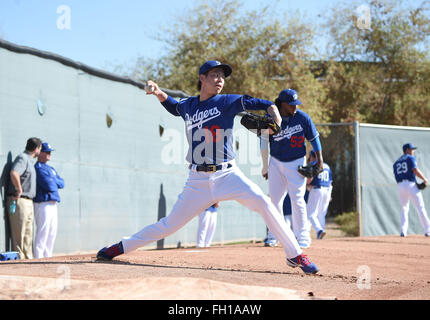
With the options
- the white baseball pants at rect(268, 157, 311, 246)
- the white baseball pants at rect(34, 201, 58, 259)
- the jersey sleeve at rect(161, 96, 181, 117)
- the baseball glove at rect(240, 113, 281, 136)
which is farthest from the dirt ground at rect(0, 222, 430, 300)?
the white baseball pants at rect(34, 201, 58, 259)

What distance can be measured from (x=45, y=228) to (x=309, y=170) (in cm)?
419

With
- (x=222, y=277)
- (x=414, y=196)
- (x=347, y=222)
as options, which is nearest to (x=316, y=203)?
(x=414, y=196)

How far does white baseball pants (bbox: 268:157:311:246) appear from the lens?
351 inches

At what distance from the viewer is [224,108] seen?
591cm

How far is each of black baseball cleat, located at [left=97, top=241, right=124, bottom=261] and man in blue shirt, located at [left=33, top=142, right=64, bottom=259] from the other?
3.18 metres

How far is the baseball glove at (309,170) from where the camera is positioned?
28.7ft

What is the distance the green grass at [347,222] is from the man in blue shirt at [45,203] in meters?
10.1

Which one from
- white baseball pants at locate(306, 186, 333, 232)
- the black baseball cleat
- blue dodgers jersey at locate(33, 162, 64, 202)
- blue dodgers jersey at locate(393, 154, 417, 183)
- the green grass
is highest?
blue dodgers jersey at locate(393, 154, 417, 183)

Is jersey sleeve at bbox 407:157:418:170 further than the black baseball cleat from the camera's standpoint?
Yes

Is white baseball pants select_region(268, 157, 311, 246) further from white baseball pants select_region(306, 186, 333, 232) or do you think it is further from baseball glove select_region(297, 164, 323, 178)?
white baseball pants select_region(306, 186, 333, 232)

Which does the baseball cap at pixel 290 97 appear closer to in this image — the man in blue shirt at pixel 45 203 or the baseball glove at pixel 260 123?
the baseball glove at pixel 260 123

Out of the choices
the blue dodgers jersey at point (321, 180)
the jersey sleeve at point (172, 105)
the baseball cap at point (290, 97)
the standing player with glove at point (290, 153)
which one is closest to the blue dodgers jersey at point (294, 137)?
the standing player with glove at point (290, 153)

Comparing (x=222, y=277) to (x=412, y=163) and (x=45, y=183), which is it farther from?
(x=412, y=163)

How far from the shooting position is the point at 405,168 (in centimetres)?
1462
